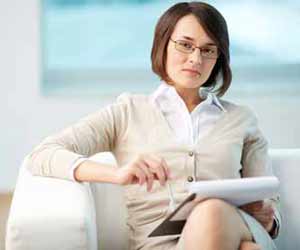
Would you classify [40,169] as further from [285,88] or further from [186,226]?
[285,88]

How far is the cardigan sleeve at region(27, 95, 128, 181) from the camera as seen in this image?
1713mm

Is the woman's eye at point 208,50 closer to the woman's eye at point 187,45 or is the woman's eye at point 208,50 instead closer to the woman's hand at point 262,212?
the woman's eye at point 187,45

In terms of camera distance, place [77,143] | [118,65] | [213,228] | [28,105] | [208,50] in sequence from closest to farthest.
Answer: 1. [213,228]
2. [77,143]
3. [208,50]
4. [28,105]
5. [118,65]

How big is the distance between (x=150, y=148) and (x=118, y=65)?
57.6 inches

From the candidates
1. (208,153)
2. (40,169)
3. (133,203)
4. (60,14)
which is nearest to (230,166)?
(208,153)

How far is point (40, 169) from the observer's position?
1759mm

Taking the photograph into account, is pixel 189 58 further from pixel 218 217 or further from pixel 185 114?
pixel 218 217

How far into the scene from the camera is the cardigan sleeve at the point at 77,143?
1.71 m

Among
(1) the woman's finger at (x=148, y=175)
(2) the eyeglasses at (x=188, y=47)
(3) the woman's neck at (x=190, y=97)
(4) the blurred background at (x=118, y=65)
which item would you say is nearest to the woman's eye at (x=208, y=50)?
(2) the eyeglasses at (x=188, y=47)

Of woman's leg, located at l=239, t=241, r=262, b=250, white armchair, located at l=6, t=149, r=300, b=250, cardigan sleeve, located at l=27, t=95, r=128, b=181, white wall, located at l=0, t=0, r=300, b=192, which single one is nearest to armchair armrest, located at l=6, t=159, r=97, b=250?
white armchair, located at l=6, t=149, r=300, b=250

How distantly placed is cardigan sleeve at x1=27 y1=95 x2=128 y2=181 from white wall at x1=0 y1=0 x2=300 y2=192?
1.26 meters

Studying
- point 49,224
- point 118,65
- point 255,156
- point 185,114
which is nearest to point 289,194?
point 255,156

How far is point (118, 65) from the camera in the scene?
325cm

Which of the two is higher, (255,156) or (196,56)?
(196,56)
